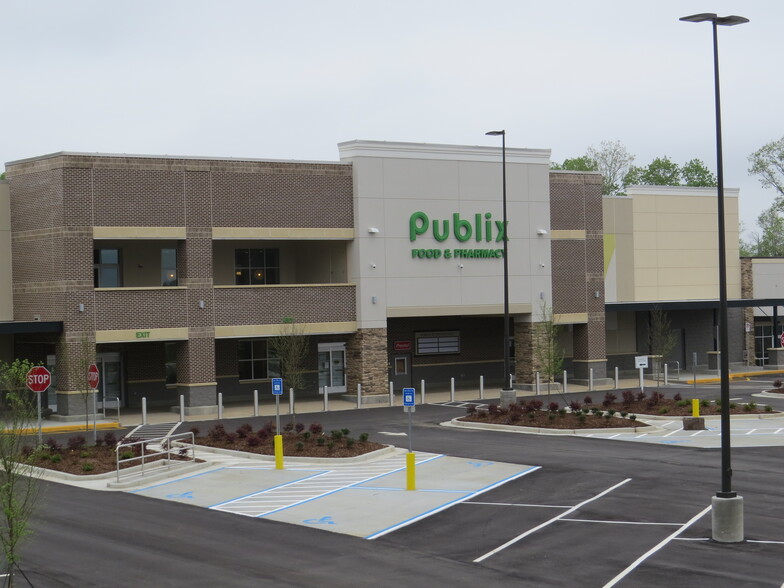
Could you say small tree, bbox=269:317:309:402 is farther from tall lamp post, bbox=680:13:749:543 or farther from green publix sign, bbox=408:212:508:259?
tall lamp post, bbox=680:13:749:543

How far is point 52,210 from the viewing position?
42.7 meters

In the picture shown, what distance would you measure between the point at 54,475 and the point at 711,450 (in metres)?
18.3

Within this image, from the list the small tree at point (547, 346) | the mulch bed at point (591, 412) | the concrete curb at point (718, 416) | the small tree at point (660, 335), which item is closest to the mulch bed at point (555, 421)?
the mulch bed at point (591, 412)

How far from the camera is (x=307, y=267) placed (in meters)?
52.1

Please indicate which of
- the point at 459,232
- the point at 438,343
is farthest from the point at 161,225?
the point at 438,343

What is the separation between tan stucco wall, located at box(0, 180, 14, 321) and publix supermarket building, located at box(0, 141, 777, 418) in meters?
0.09

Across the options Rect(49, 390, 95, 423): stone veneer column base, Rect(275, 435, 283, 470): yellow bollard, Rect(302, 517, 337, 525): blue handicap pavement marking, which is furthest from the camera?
Rect(49, 390, 95, 423): stone veneer column base

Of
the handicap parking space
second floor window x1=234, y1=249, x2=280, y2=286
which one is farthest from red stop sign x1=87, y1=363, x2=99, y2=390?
second floor window x1=234, y1=249, x2=280, y2=286

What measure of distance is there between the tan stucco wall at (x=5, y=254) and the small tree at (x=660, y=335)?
103 ft

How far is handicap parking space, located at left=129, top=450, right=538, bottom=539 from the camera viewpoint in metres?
22.4

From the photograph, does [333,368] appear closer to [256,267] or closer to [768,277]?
[256,267]

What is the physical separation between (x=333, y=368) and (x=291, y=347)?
8520mm

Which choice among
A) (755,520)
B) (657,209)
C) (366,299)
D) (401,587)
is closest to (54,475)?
(401,587)

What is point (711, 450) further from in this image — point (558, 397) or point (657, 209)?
point (657, 209)
